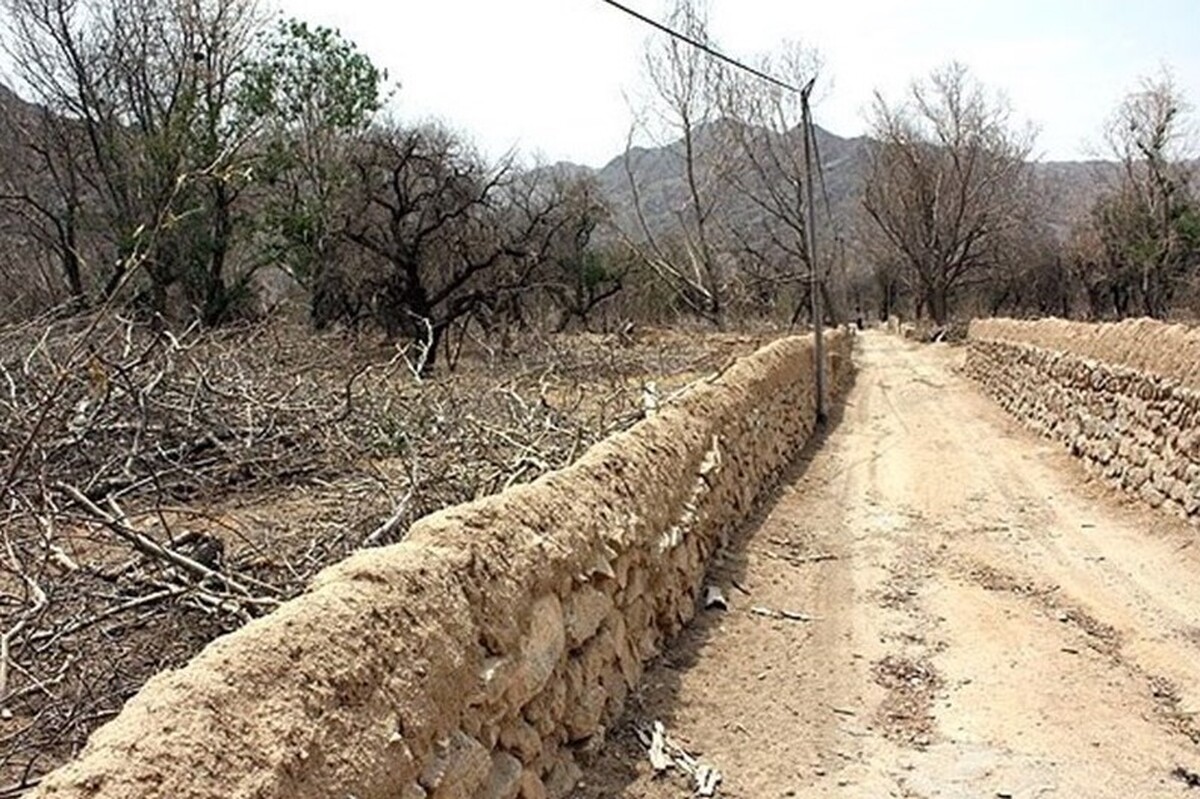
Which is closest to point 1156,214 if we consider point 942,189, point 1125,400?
point 942,189

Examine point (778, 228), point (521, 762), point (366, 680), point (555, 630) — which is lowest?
point (521, 762)

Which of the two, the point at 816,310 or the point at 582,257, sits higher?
the point at 582,257

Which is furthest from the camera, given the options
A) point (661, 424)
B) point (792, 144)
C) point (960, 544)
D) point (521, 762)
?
point (792, 144)

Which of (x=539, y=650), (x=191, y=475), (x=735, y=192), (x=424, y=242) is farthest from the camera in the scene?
(x=735, y=192)

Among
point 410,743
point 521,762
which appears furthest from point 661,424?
point 410,743

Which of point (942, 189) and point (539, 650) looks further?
point (942, 189)

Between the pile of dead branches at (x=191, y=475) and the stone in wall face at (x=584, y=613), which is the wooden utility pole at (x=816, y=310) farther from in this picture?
the stone in wall face at (x=584, y=613)

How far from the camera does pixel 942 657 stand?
20.8ft

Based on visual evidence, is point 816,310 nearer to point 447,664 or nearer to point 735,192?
point 447,664

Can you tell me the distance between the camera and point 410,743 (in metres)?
2.82

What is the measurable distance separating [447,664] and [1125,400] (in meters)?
9.94

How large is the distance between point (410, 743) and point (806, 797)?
2.36 meters

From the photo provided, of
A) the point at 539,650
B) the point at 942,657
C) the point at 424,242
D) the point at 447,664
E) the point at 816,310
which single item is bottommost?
the point at 942,657

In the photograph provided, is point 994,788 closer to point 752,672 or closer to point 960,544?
point 752,672
